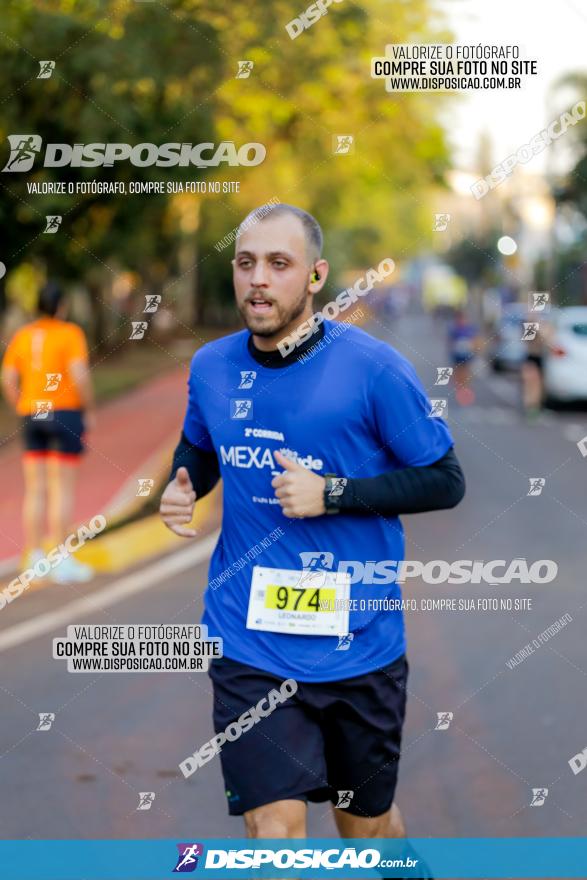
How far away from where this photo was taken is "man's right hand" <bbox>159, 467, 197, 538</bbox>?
3.66m

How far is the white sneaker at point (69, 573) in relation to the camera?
9062mm

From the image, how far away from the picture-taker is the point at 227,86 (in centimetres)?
1972

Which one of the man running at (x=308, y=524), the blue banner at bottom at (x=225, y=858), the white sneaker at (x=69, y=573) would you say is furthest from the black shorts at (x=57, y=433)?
the man running at (x=308, y=524)

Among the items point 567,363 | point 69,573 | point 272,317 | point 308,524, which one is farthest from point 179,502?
point 567,363

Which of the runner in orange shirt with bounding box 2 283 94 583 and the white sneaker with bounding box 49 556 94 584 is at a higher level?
the runner in orange shirt with bounding box 2 283 94 583

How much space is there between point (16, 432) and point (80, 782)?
15.6 metres

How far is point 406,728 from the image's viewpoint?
6.11 metres

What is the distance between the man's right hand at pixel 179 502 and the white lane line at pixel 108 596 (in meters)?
3.92

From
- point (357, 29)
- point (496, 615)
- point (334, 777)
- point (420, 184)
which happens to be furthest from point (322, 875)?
point (420, 184)

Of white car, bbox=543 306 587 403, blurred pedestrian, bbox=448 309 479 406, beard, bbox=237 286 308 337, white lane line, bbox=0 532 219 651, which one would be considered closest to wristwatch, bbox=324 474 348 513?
beard, bbox=237 286 308 337

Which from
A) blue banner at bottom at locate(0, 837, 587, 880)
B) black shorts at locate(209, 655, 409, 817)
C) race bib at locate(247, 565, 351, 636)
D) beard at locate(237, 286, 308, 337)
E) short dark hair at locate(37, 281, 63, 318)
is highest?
short dark hair at locate(37, 281, 63, 318)

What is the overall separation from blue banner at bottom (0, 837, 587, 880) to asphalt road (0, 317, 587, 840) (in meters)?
0.10

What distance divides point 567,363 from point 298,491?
19.8 m

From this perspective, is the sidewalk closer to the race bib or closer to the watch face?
the race bib
